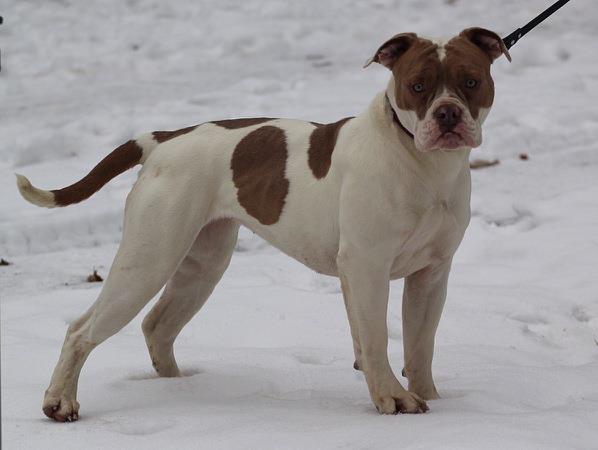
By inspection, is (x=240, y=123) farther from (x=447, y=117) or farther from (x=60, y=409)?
(x=60, y=409)

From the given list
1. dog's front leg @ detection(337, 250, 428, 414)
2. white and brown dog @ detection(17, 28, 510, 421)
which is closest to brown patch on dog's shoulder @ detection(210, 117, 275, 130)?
white and brown dog @ detection(17, 28, 510, 421)

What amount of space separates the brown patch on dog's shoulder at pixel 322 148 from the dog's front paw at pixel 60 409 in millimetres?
1244

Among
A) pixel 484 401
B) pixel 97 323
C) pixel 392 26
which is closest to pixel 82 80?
pixel 392 26

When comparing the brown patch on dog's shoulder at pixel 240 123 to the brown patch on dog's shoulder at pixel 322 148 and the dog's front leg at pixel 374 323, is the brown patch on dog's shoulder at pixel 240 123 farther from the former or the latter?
the dog's front leg at pixel 374 323

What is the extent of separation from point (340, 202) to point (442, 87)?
567 mm

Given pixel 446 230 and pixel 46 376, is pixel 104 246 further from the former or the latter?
pixel 446 230

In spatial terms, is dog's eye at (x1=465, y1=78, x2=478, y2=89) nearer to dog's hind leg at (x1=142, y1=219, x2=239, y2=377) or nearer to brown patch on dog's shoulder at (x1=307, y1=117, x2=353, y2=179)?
brown patch on dog's shoulder at (x1=307, y1=117, x2=353, y2=179)

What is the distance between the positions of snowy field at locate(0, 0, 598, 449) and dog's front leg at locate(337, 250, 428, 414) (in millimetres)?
105

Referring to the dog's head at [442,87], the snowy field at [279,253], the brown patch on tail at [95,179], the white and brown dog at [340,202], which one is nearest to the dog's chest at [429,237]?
the white and brown dog at [340,202]

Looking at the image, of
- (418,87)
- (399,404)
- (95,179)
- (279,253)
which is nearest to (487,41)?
(418,87)

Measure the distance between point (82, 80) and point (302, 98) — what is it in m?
2.51

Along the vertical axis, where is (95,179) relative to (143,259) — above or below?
above

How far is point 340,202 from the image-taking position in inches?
140

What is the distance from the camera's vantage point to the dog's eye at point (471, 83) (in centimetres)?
330
